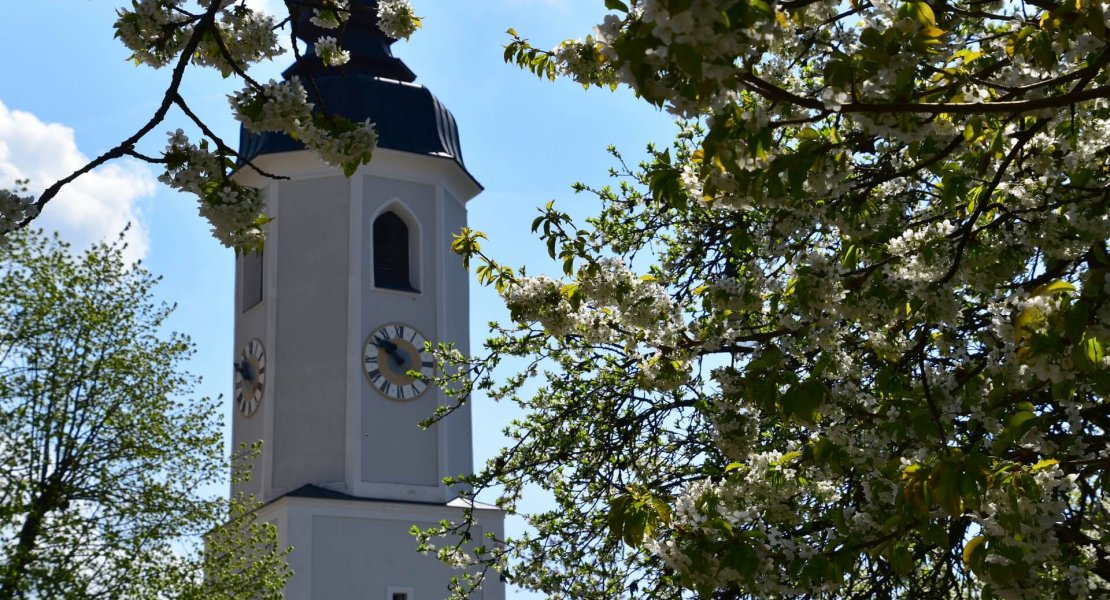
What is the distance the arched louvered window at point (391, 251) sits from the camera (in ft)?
97.4

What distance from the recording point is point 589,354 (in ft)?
42.9

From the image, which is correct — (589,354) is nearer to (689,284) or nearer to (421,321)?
(689,284)

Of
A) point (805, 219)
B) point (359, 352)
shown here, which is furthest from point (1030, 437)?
point (359, 352)

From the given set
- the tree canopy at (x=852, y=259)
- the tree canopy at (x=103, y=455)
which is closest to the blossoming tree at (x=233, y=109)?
the tree canopy at (x=852, y=259)

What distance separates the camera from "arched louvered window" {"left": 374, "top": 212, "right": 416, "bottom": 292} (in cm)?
2969

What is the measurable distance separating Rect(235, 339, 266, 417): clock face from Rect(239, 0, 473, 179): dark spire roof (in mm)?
3629

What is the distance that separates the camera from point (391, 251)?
30.2 meters

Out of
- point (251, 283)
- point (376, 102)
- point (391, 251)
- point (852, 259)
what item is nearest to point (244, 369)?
point (251, 283)

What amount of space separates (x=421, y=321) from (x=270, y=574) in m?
7.09

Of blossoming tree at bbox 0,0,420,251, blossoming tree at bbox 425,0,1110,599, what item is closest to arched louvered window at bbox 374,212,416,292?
blossoming tree at bbox 425,0,1110,599

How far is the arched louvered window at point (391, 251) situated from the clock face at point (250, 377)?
2604 millimetres

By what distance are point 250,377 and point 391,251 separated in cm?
348

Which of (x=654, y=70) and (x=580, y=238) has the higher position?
(x=580, y=238)

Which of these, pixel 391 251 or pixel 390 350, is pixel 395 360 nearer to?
pixel 390 350
